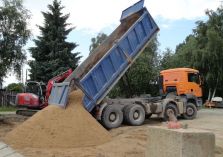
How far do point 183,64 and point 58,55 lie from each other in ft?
48.7

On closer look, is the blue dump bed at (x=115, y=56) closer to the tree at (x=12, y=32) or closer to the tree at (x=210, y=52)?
the tree at (x=12, y=32)

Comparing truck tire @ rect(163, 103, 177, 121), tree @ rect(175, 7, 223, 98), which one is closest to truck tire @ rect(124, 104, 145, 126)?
truck tire @ rect(163, 103, 177, 121)

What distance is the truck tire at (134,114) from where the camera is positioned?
1855 centimetres

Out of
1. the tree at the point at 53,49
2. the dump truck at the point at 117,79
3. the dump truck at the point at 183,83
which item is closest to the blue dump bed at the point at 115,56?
the dump truck at the point at 117,79

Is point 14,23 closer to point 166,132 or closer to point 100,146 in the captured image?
point 100,146

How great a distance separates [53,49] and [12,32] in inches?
164

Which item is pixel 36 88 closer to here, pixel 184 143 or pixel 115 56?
pixel 115 56

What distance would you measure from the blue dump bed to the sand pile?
166 centimetres

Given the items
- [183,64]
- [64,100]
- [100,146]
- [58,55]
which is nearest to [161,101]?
[64,100]

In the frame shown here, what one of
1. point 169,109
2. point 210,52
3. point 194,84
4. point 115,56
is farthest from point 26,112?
point 210,52

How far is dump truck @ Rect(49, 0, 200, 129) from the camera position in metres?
16.8

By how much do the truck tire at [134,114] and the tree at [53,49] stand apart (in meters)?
19.7

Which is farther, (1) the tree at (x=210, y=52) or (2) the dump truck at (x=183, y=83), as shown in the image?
(1) the tree at (x=210, y=52)

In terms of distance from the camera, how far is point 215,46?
135 feet
